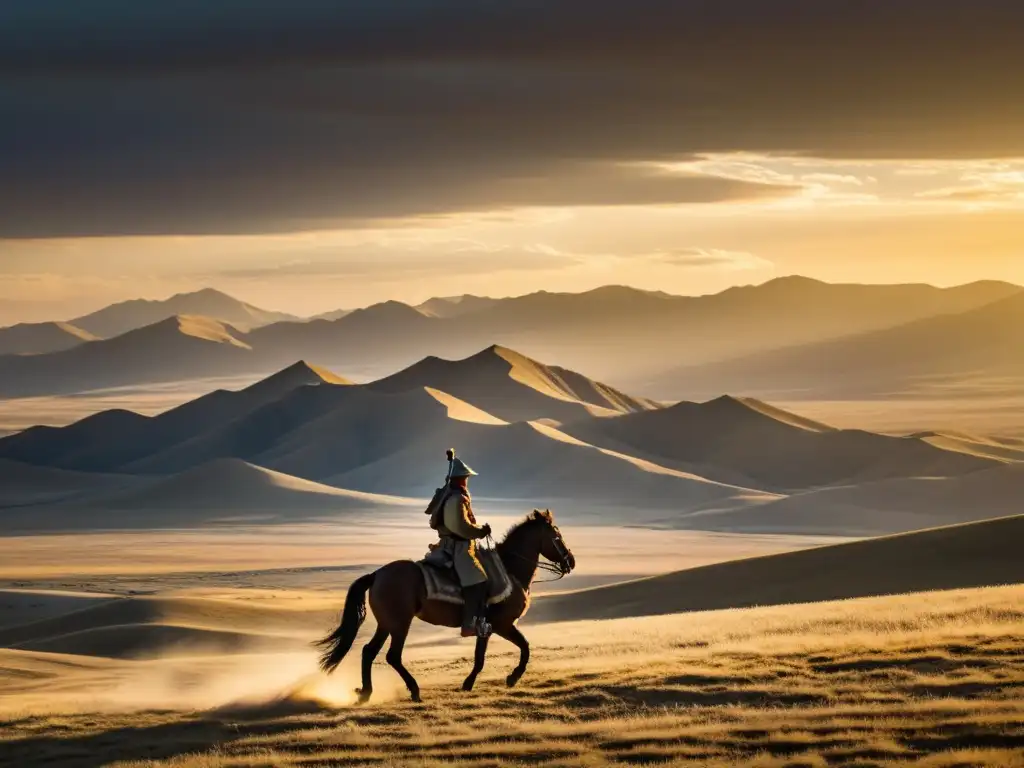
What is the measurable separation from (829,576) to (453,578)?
34.2 meters

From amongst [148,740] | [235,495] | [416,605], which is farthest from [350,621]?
[235,495]

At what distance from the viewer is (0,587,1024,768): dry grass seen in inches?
682

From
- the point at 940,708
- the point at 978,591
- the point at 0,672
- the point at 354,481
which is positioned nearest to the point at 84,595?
the point at 0,672

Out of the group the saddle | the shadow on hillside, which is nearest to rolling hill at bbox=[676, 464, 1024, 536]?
the saddle

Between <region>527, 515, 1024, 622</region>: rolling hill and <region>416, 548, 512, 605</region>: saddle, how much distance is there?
28.5m

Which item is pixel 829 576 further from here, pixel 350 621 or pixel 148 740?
pixel 148 740

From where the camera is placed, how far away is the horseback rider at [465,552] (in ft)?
72.1

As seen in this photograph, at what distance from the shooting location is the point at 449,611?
72.1 ft

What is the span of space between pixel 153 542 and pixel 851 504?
6059 cm

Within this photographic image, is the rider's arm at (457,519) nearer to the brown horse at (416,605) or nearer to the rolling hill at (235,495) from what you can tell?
the brown horse at (416,605)

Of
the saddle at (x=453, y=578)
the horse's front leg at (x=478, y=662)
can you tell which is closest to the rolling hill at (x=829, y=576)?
the horse's front leg at (x=478, y=662)

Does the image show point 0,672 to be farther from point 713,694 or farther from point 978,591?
point 978,591

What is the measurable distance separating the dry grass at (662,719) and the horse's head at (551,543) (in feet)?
5.63

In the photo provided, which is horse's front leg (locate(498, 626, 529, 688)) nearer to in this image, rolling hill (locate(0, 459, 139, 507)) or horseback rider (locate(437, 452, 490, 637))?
horseback rider (locate(437, 452, 490, 637))
